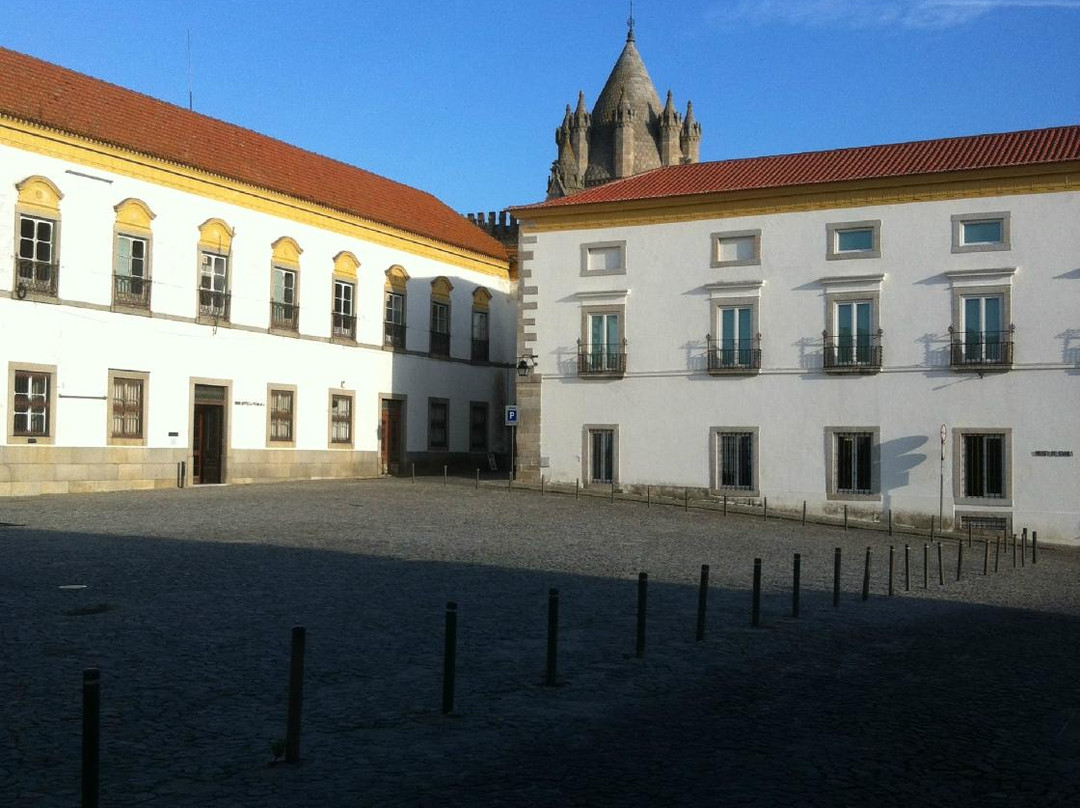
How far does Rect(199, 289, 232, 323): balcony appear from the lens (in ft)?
103

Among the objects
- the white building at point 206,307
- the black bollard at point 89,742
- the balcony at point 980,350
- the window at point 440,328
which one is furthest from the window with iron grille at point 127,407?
the black bollard at point 89,742

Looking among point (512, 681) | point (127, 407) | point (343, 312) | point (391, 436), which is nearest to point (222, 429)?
point (127, 407)

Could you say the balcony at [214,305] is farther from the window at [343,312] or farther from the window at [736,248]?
the window at [736,248]

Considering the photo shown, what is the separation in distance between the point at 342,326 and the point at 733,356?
12735 mm

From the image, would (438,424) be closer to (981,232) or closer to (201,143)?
(201,143)

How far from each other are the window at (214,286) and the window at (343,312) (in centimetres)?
464

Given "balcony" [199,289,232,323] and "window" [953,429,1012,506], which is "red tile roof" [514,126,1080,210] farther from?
"balcony" [199,289,232,323]

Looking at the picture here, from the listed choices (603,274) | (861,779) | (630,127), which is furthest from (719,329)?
(630,127)

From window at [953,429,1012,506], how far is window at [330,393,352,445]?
60.0 ft

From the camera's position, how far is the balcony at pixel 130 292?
29000 mm

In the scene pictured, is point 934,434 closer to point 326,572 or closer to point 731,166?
point 731,166

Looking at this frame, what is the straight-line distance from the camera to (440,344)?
136ft

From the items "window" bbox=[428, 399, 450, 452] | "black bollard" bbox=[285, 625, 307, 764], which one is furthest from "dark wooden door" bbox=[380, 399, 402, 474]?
"black bollard" bbox=[285, 625, 307, 764]

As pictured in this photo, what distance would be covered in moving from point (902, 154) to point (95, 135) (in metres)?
20.9
